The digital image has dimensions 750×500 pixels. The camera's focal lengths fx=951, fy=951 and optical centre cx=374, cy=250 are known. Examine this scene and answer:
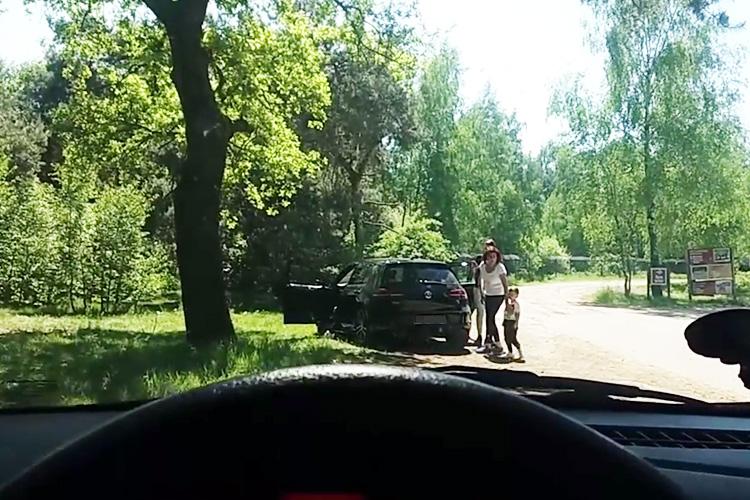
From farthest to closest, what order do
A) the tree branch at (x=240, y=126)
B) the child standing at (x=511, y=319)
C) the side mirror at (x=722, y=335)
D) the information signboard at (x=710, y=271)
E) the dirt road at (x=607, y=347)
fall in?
1. the tree branch at (x=240, y=126)
2. the information signboard at (x=710, y=271)
3. the child standing at (x=511, y=319)
4. the dirt road at (x=607, y=347)
5. the side mirror at (x=722, y=335)

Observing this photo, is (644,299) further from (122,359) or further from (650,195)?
(122,359)

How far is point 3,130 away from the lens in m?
9.41

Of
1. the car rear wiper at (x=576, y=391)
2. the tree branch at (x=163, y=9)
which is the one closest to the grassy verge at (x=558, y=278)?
the car rear wiper at (x=576, y=391)

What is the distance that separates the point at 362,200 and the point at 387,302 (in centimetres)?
133

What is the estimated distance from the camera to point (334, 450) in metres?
0.88

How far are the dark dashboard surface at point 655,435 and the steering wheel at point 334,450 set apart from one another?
1.05 m

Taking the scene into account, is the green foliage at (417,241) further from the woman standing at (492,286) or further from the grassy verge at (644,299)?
the grassy verge at (644,299)

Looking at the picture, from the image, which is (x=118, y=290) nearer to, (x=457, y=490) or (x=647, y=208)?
(x=647, y=208)

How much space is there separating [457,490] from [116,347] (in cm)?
589

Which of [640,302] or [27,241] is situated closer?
[640,302]

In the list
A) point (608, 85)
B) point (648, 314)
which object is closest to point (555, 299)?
point (648, 314)

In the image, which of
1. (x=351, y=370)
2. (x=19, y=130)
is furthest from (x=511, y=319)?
(x=19, y=130)

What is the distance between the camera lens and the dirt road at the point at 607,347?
3.90 m

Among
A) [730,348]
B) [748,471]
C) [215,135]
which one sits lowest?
[748,471]
